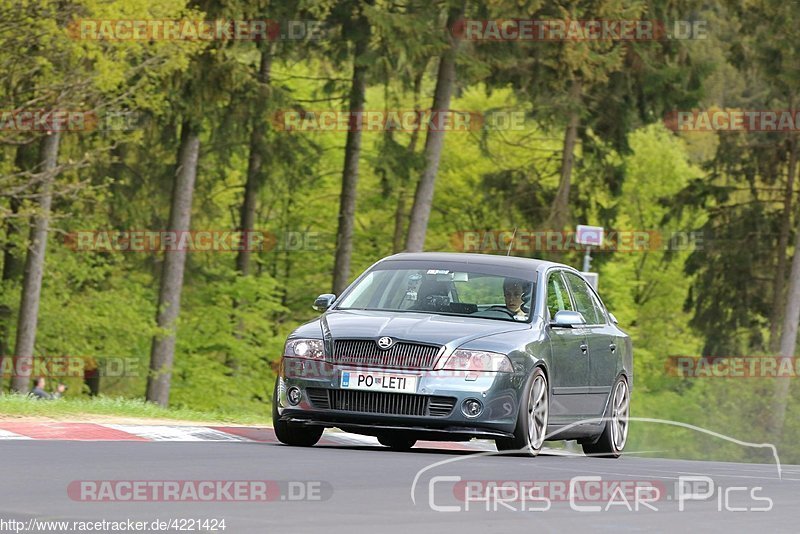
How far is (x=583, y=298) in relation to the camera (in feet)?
51.6

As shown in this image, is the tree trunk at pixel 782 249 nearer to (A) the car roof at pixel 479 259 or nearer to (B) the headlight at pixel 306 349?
(A) the car roof at pixel 479 259

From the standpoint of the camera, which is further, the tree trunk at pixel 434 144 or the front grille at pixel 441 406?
the tree trunk at pixel 434 144

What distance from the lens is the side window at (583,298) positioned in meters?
15.5

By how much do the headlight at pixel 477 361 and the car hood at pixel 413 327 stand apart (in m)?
0.10

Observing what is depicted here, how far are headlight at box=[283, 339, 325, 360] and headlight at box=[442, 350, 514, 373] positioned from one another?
101 cm

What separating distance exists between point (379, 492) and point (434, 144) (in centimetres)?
2633

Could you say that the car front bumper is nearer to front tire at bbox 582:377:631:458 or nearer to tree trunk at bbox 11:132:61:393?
front tire at bbox 582:377:631:458

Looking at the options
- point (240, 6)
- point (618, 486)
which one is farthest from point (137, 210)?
point (618, 486)

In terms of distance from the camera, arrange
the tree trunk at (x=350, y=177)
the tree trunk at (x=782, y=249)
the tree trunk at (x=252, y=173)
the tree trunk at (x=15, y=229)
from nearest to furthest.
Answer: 1. the tree trunk at (x=252, y=173)
2. the tree trunk at (x=15, y=229)
3. the tree trunk at (x=350, y=177)
4. the tree trunk at (x=782, y=249)

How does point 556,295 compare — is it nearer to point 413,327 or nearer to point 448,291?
point 448,291

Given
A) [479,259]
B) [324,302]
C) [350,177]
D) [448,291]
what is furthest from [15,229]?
[448,291]

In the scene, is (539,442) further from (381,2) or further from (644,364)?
(644,364)

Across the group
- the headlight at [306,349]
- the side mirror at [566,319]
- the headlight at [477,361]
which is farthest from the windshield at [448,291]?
the headlight at [306,349]

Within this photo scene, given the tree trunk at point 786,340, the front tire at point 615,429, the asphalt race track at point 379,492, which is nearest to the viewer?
the asphalt race track at point 379,492
